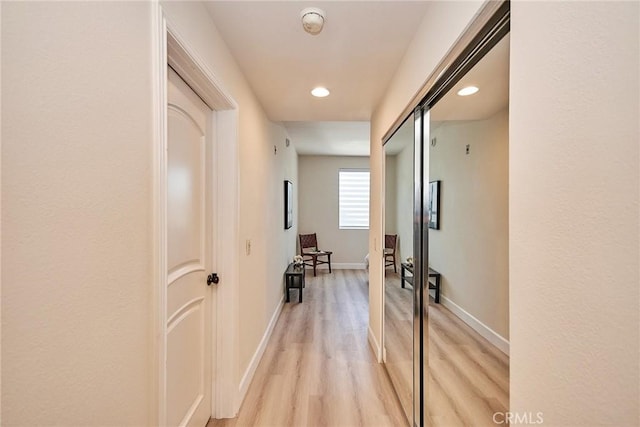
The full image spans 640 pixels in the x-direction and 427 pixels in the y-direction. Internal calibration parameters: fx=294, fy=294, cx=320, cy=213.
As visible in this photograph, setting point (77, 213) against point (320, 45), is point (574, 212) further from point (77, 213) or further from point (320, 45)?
point (320, 45)

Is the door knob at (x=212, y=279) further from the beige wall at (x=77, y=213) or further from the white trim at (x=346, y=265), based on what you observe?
the white trim at (x=346, y=265)

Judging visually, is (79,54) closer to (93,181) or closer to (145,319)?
(93,181)

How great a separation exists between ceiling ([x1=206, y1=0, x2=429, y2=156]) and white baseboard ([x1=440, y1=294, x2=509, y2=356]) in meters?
1.40

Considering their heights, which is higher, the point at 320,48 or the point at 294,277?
the point at 320,48

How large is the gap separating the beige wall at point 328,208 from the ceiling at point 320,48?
Answer: 383 centimetres

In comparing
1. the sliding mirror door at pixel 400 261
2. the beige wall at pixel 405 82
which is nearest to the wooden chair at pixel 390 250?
the sliding mirror door at pixel 400 261

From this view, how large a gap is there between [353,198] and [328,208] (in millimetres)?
626

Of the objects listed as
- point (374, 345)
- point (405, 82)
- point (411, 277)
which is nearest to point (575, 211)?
point (411, 277)

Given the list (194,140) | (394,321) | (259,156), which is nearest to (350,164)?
(259,156)

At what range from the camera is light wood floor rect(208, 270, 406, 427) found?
192 centimetres

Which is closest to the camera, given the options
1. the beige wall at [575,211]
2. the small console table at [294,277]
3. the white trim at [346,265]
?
the beige wall at [575,211]

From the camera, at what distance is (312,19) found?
1434mm

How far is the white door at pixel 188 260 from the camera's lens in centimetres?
136

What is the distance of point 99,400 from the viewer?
77 centimetres
